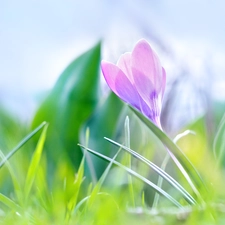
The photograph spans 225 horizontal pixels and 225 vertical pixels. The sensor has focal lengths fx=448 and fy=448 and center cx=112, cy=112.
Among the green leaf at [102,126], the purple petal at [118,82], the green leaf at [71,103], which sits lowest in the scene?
the green leaf at [102,126]

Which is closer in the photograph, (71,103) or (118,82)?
(118,82)

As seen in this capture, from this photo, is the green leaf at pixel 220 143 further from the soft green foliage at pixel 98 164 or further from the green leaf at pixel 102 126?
the green leaf at pixel 102 126

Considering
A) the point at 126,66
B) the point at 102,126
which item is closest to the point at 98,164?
the point at 102,126

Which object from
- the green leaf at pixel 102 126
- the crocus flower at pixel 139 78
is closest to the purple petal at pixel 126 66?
the crocus flower at pixel 139 78

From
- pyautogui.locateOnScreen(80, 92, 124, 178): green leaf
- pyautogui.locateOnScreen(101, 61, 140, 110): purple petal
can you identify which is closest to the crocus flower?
pyautogui.locateOnScreen(101, 61, 140, 110): purple petal

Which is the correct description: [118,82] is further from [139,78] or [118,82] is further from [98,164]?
[98,164]
